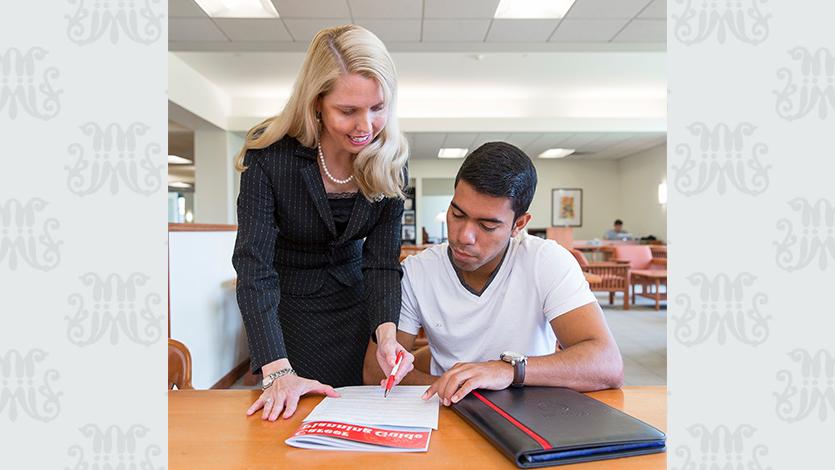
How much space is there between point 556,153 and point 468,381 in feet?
36.3

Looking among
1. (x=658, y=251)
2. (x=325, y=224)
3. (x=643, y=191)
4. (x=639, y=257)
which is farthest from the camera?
(x=643, y=191)

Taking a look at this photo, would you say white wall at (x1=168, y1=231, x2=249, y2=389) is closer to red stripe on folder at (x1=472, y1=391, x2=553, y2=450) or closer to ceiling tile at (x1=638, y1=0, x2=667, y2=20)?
red stripe on folder at (x1=472, y1=391, x2=553, y2=450)

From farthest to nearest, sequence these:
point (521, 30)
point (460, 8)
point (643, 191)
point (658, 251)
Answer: point (643, 191)
point (658, 251)
point (521, 30)
point (460, 8)

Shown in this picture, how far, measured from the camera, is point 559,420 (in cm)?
83

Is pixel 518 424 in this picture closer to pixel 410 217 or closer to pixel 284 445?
pixel 284 445

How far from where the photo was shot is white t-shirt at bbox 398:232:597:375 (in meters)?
1.41

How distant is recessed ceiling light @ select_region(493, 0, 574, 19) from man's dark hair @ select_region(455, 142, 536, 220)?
3.38 m
